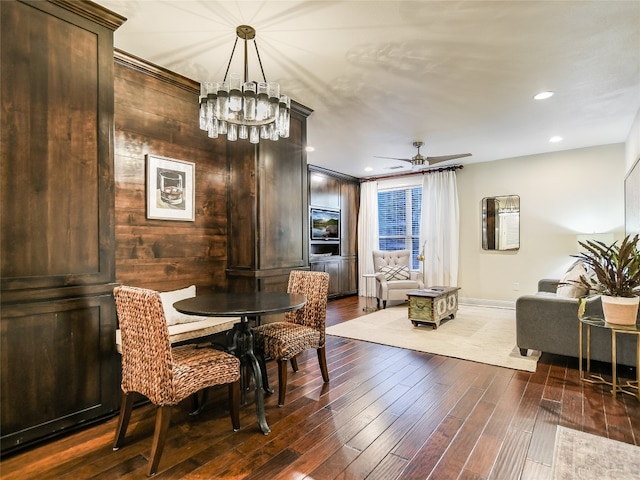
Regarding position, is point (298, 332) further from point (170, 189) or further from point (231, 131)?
point (170, 189)

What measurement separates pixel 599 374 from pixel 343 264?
508 centimetres

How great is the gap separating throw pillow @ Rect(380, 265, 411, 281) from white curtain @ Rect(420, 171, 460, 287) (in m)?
0.80

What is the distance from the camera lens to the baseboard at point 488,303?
6168 mm

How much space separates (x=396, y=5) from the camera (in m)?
2.14

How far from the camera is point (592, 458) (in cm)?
183

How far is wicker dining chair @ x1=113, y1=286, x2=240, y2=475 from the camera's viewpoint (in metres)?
1.76

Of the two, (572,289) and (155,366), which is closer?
(155,366)

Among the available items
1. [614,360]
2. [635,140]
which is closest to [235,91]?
[614,360]

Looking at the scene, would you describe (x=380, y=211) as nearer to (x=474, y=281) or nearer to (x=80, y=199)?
(x=474, y=281)

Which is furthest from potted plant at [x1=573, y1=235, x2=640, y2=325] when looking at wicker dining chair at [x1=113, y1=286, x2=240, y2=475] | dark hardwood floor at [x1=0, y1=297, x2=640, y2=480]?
wicker dining chair at [x1=113, y1=286, x2=240, y2=475]

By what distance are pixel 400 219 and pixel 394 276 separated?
180cm

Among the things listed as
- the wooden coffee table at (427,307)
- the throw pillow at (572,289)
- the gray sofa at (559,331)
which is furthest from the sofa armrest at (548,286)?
the gray sofa at (559,331)

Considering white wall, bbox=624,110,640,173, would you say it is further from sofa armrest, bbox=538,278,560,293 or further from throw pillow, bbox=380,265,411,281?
throw pillow, bbox=380,265,411,281

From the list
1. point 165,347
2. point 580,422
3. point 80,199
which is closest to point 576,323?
point 580,422
